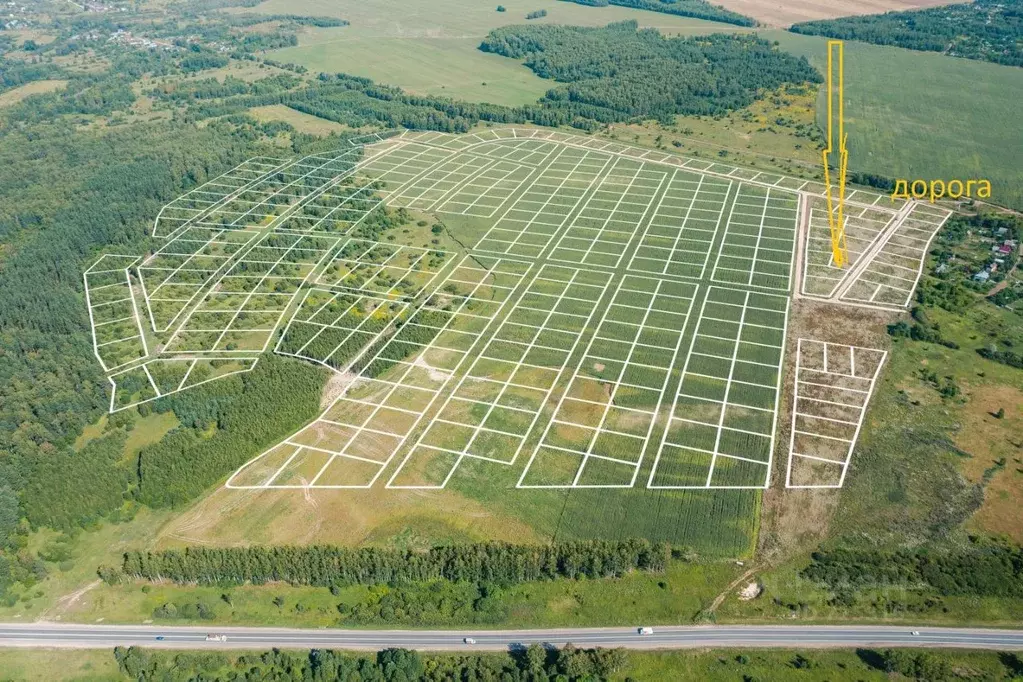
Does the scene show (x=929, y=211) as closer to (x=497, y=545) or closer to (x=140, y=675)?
(x=497, y=545)

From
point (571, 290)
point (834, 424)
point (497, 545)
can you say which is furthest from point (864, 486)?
point (571, 290)

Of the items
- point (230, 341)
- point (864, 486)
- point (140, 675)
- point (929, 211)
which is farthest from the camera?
point (929, 211)
